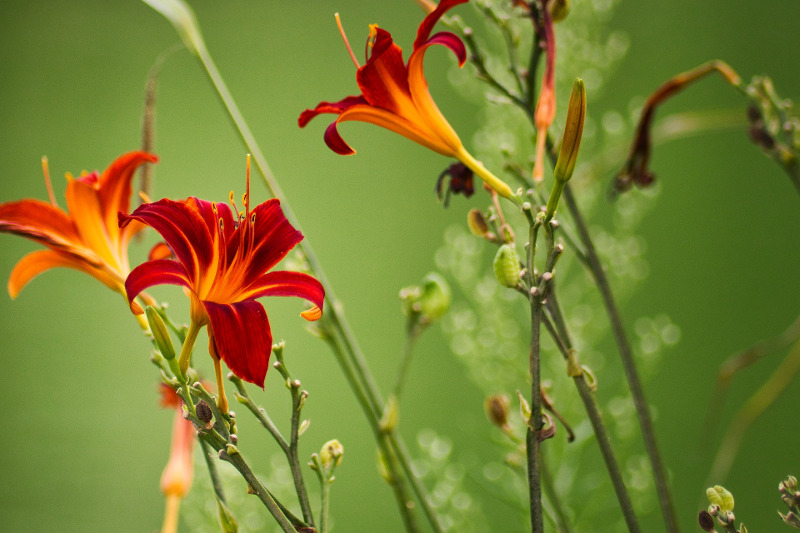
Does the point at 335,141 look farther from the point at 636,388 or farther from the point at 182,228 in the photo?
the point at 636,388

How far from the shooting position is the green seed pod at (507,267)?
0.27 m

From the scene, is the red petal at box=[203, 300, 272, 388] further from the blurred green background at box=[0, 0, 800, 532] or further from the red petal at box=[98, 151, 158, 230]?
the blurred green background at box=[0, 0, 800, 532]

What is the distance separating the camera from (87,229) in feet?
1.05

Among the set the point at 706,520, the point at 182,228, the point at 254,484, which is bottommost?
the point at 706,520

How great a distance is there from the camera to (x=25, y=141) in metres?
1.24

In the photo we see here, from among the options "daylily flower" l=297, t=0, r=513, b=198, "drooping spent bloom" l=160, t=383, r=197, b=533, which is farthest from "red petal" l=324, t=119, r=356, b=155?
"drooping spent bloom" l=160, t=383, r=197, b=533

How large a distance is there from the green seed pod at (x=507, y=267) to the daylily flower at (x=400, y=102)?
3 cm

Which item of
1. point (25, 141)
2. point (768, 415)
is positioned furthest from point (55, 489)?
point (768, 415)

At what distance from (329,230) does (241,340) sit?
1111 millimetres

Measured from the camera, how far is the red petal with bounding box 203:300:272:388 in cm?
24

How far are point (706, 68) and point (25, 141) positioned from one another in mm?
1275

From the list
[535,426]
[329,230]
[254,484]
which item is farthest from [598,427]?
[329,230]

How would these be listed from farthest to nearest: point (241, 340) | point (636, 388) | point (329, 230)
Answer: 1. point (329, 230)
2. point (636, 388)
3. point (241, 340)

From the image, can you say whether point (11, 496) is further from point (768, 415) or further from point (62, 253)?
point (768, 415)
